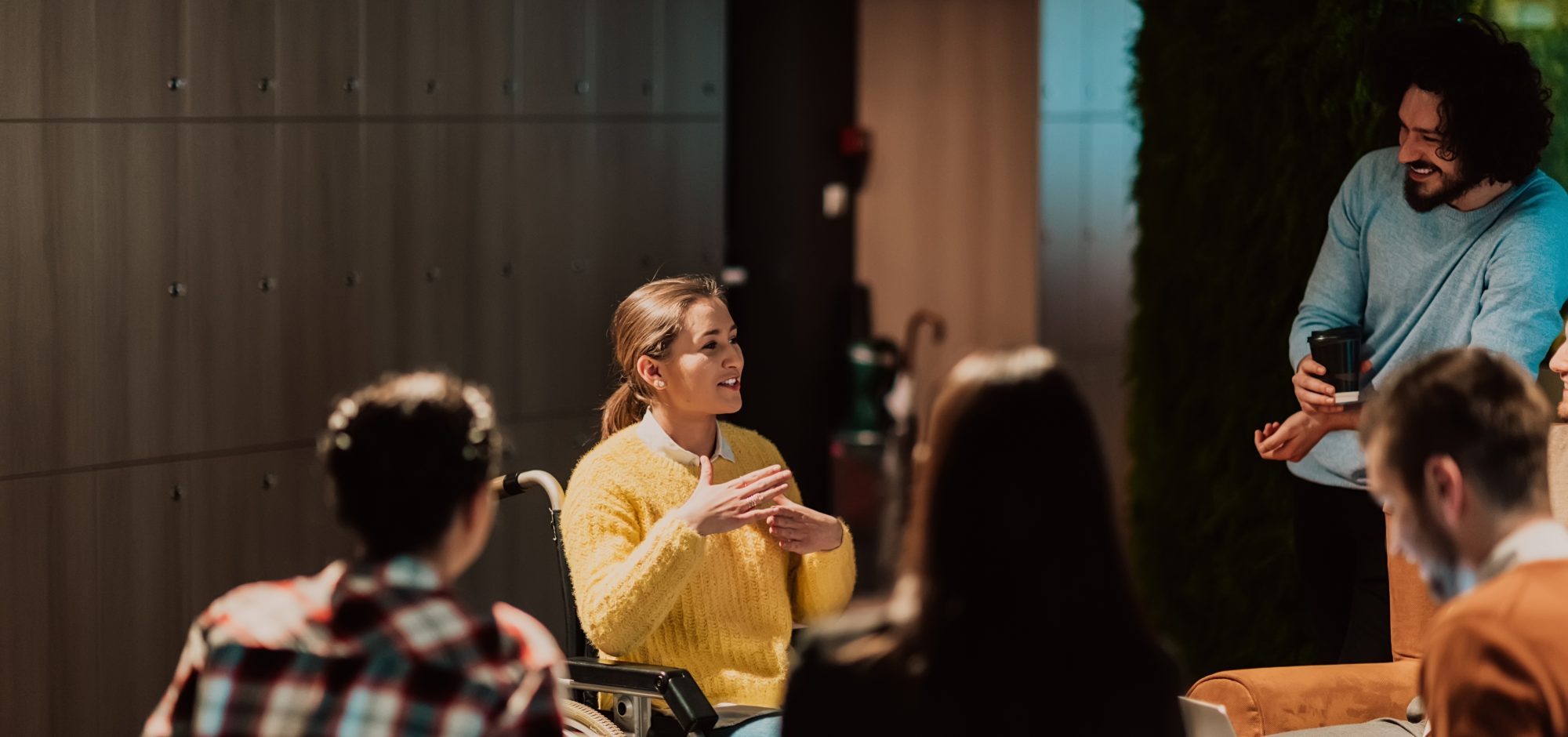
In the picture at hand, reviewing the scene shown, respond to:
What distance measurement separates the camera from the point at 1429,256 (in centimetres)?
327

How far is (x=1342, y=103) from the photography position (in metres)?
3.96

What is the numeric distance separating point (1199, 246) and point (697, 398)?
1.88 m

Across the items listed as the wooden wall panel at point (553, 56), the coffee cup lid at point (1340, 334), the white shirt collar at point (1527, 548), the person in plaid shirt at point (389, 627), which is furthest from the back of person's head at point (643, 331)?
the wooden wall panel at point (553, 56)

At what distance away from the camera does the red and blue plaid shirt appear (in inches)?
64.4

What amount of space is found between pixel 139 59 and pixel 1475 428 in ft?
10.9

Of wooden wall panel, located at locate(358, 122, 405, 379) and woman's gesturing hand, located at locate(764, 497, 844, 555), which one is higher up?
wooden wall panel, located at locate(358, 122, 405, 379)

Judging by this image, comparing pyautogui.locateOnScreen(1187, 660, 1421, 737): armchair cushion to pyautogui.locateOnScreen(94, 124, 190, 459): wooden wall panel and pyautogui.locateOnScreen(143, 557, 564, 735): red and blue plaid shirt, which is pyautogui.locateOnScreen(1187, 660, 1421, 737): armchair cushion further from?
pyautogui.locateOnScreen(94, 124, 190, 459): wooden wall panel

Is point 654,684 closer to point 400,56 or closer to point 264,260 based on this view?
point 264,260

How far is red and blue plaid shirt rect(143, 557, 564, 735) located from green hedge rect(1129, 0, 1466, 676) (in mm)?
2776

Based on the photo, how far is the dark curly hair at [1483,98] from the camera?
3162 millimetres

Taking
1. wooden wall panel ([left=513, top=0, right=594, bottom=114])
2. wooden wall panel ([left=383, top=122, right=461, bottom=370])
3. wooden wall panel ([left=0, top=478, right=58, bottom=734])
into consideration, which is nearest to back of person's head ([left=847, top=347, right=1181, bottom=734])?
wooden wall panel ([left=0, top=478, right=58, bottom=734])

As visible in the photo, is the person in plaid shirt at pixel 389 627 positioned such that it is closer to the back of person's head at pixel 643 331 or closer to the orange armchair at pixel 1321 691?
the back of person's head at pixel 643 331

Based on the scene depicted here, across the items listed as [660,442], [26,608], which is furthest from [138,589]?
[660,442]

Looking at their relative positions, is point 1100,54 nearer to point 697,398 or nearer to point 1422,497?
point 697,398
